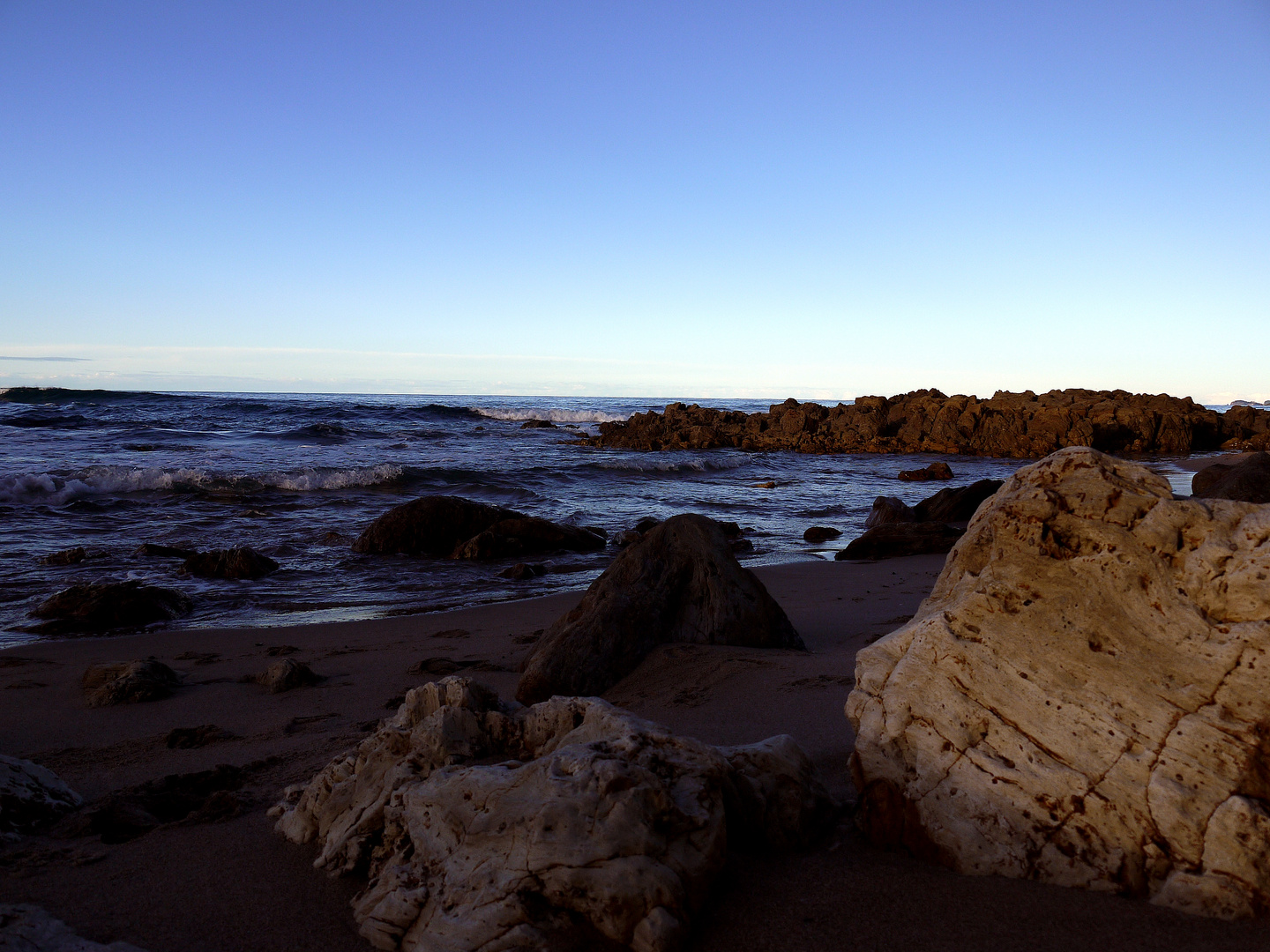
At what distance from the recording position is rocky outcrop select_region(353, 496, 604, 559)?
33.9ft

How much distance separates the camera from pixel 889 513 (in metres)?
12.2

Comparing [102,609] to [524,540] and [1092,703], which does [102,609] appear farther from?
[1092,703]

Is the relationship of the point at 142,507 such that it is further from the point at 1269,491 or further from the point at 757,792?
the point at 1269,491

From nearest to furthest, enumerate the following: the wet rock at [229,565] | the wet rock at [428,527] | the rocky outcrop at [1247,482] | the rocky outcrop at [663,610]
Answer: the rocky outcrop at [663,610], the rocky outcrop at [1247,482], the wet rock at [229,565], the wet rock at [428,527]

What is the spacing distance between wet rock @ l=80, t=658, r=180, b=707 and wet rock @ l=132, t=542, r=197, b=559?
4.78 meters

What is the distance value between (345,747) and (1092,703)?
3.23 m

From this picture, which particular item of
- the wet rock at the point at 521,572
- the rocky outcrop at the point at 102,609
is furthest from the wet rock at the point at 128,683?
the wet rock at the point at 521,572

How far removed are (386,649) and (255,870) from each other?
11.4ft

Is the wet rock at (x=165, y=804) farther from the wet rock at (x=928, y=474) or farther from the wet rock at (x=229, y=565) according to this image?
the wet rock at (x=928, y=474)

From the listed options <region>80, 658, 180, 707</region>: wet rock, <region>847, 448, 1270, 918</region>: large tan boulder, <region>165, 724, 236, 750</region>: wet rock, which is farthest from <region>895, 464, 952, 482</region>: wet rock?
<region>847, 448, 1270, 918</region>: large tan boulder

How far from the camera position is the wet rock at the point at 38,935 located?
6.75 ft

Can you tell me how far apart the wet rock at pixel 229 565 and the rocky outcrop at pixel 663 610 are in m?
4.94

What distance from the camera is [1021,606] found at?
2492mm

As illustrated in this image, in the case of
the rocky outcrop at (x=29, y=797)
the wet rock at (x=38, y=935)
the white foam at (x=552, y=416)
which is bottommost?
the rocky outcrop at (x=29, y=797)
